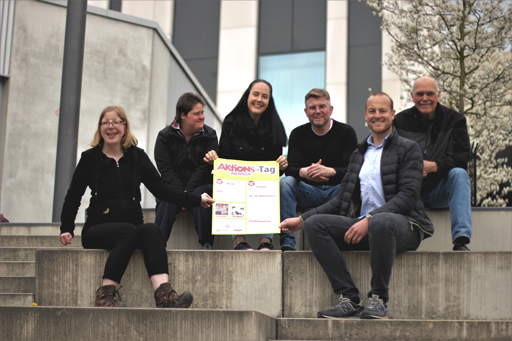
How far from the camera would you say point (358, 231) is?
4.30 meters

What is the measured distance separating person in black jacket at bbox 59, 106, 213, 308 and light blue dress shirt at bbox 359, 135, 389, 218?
130cm

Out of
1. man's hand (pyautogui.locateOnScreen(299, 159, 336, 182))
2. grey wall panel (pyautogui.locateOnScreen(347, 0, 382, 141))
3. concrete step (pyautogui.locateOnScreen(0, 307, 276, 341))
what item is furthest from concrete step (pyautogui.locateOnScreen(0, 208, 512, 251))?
grey wall panel (pyautogui.locateOnScreen(347, 0, 382, 141))

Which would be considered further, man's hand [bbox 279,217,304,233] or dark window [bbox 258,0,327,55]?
dark window [bbox 258,0,327,55]

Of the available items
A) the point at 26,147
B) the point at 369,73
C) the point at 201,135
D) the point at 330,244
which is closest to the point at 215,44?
the point at 369,73

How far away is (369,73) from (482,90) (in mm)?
7995

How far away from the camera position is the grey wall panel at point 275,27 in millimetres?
20047

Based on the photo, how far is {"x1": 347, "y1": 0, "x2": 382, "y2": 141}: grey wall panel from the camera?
18844mm

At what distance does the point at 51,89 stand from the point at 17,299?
6740 mm

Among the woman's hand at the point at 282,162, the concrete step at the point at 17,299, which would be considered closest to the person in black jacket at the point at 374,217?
the woman's hand at the point at 282,162

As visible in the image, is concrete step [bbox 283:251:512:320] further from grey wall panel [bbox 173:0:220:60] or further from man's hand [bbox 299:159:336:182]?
grey wall panel [bbox 173:0:220:60]

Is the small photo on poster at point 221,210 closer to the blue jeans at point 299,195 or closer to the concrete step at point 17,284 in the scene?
the blue jeans at point 299,195

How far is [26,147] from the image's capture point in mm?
11469

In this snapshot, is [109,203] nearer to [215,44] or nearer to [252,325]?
[252,325]

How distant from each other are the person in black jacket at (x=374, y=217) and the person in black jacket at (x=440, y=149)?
0.56m
